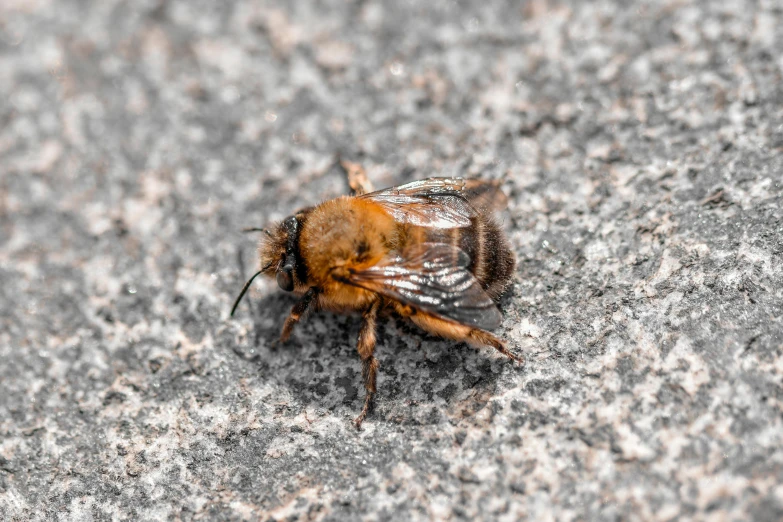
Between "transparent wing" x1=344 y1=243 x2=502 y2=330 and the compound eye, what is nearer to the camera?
"transparent wing" x1=344 y1=243 x2=502 y2=330

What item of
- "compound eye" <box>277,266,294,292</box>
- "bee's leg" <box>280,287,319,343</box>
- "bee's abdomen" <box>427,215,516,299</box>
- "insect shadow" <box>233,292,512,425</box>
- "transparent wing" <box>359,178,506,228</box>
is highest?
"transparent wing" <box>359,178,506,228</box>

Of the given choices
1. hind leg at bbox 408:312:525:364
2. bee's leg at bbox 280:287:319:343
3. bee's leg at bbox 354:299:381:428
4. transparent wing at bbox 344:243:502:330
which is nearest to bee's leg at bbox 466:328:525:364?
hind leg at bbox 408:312:525:364

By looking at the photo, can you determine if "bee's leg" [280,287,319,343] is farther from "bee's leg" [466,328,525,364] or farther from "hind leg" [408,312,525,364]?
"bee's leg" [466,328,525,364]

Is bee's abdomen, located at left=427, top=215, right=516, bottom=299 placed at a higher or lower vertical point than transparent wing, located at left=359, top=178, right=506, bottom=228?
lower

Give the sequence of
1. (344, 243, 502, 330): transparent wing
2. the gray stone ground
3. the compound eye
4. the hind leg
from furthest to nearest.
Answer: the compound eye → the hind leg → (344, 243, 502, 330): transparent wing → the gray stone ground

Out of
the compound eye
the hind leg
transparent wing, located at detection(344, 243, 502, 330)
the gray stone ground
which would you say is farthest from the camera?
the compound eye

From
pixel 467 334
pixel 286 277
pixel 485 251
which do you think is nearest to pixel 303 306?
pixel 286 277

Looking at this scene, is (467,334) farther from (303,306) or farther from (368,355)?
(303,306)

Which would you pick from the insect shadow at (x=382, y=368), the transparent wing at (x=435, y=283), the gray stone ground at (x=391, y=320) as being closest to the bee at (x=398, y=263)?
the transparent wing at (x=435, y=283)
